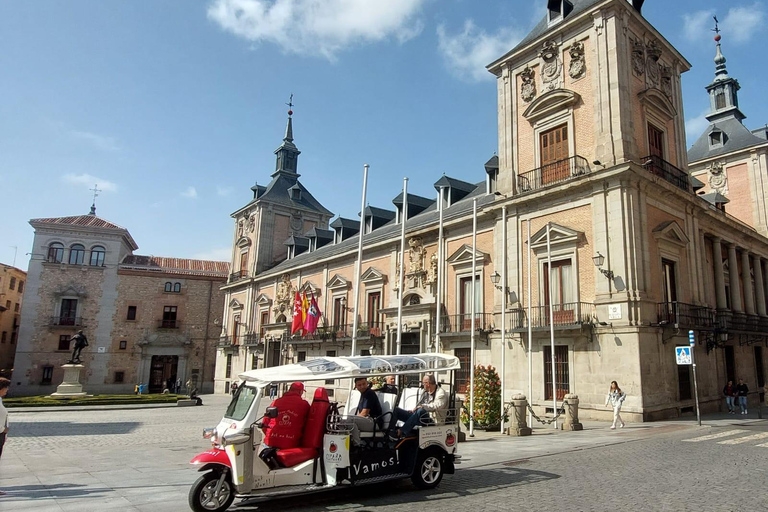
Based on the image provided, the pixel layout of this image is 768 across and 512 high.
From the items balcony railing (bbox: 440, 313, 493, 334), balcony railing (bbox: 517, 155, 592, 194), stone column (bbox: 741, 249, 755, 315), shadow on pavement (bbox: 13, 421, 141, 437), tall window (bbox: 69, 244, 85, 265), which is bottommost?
shadow on pavement (bbox: 13, 421, 141, 437)

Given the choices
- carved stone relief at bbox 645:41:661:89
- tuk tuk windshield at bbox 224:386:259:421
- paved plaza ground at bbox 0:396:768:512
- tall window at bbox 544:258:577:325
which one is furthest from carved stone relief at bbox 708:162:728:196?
tuk tuk windshield at bbox 224:386:259:421

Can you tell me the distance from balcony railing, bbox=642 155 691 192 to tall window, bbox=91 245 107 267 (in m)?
44.5

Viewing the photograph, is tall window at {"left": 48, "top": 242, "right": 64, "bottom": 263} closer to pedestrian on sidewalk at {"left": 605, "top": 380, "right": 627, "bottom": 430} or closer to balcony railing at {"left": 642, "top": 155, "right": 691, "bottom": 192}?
pedestrian on sidewalk at {"left": 605, "top": 380, "right": 627, "bottom": 430}

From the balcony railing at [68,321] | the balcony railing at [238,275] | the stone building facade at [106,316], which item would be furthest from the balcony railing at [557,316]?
the balcony railing at [68,321]

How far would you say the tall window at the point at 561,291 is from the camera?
18.8m

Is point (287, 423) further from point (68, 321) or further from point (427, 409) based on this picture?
point (68, 321)

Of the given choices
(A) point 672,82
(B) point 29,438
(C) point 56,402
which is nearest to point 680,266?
(A) point 672,82

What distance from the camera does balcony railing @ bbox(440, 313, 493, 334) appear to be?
71.5 ft

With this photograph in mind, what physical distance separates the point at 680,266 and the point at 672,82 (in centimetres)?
867

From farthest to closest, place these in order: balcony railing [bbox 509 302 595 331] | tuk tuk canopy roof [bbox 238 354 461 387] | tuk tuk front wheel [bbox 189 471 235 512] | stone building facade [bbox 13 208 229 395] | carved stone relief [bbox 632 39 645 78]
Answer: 1. stone building facade [bbox 13 208 229 395]
2. carved stone relief [bbox 632 39 645 78]
3. balcony railing [bbox 509 302 595 331]
4. tuk tuk canopy roof [bbox 238 354 461 387]
5. tuk tuk front wheel [bbox 189 471 235 512]

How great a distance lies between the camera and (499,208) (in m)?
22.1

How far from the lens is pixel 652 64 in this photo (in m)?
21.4

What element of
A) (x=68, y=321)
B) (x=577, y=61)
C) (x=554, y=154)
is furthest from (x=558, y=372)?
(x=68, y=321)

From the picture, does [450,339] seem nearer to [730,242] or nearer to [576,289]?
[576,289]
